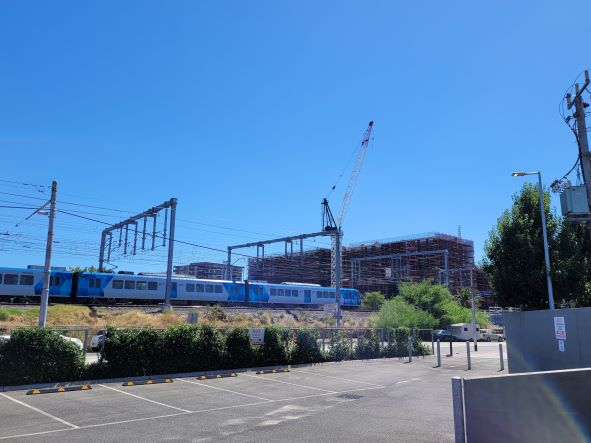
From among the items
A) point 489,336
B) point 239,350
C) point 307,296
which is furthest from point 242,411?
point 307,296

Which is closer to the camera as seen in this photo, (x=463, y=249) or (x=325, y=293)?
(x=325, y=293)

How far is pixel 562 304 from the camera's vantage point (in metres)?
21.6

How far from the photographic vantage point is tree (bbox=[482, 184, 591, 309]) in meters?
19.7

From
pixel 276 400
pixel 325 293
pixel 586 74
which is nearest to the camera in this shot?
pixel 276 400

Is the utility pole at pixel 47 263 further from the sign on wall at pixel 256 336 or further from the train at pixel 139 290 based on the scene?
the train at pixel 139 290

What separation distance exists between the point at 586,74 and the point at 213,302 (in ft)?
135

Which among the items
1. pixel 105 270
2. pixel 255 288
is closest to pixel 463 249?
pixel 255 288

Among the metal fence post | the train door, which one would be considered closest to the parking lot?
the metal fence post

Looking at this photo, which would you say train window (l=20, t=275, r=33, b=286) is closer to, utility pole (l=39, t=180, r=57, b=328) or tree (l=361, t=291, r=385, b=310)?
utility pole (l=39, t=180, r=57, b=328)

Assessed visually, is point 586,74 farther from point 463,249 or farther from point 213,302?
point 463,249

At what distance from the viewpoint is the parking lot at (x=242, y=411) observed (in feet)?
29.2

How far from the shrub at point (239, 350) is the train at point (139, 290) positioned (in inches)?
1008

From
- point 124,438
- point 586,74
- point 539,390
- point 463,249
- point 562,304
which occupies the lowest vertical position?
point 124,438

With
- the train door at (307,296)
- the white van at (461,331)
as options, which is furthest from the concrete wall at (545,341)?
the train door at (307,296)
